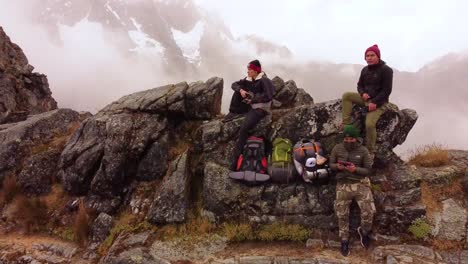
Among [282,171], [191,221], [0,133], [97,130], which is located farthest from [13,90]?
[282,171]

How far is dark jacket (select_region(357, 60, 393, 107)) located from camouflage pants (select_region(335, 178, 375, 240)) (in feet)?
10.2

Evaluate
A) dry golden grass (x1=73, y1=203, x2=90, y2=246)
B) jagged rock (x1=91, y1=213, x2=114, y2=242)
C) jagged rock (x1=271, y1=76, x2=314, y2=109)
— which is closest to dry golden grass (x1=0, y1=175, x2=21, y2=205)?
dry golden grass (x1=73, y1=203, x2=90, y2=246)

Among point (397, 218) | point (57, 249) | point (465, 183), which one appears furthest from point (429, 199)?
point (57, 249)

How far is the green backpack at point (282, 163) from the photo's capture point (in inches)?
475

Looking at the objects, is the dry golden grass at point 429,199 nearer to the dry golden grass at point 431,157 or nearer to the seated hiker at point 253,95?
the dry golden grass at point 431,157

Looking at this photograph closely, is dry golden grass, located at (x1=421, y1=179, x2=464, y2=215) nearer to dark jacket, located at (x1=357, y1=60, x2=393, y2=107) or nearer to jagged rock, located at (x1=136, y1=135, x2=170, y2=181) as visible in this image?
dark jacket, located at (x1=357, y1=60, x2=393, y2=107)

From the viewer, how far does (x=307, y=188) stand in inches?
469

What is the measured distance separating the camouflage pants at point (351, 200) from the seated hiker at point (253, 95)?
4041 millimetres

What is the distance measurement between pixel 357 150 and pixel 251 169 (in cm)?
382

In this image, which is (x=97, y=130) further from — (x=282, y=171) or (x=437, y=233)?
(x=437, y=233)

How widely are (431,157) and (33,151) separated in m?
17.9

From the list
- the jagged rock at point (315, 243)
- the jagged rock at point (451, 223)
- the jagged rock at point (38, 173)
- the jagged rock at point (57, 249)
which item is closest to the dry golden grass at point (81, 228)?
the jagged rock at point (57, 249)

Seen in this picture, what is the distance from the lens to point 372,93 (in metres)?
12.0

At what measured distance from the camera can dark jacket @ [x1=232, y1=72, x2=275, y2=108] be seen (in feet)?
43.7
